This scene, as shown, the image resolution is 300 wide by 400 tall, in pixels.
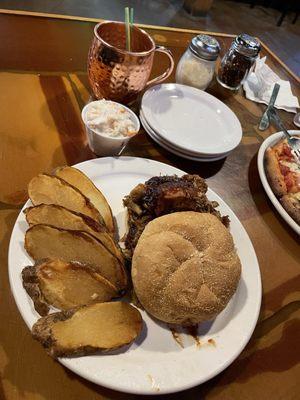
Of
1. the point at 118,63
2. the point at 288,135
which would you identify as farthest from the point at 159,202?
the point at 288,135

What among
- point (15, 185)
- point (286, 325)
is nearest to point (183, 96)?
point (15, 185)

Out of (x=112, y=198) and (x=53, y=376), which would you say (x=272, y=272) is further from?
(x=53, y=376)

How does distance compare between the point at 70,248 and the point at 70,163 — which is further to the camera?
the point at 70,163

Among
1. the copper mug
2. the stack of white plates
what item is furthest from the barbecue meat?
→ the copper mug

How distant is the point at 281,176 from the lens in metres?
1.81

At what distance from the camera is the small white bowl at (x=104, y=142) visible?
1.51 metres

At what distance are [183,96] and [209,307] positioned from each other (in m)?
1.35

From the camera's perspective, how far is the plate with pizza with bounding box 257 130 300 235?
65.7 inches

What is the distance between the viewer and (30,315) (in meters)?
1.02

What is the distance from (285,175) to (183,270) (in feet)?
3.28

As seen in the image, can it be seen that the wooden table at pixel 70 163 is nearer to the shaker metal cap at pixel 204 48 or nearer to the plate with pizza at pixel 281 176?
the plate with pizza at pixel 281 176

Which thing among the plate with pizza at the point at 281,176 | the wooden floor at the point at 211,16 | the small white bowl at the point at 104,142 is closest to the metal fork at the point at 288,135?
the plate with pizza at the point at 281,176

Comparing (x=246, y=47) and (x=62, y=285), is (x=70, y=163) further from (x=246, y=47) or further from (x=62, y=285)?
(x=246, y=47)

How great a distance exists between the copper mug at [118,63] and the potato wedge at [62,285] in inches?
40.9
